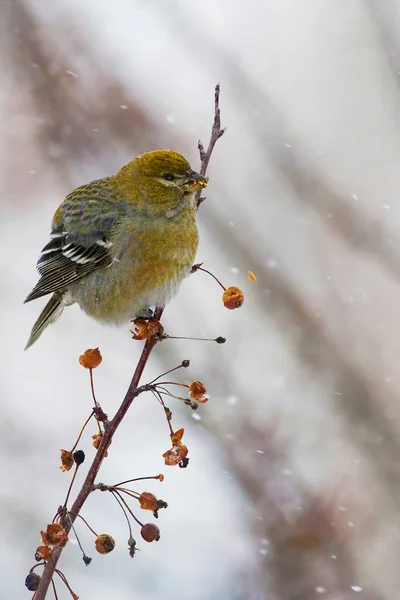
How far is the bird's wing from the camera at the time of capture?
3.34 meters

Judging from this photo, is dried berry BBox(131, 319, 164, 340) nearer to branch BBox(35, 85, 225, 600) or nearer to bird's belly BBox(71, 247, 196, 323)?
branch BBox(35, 85, 225, 600)

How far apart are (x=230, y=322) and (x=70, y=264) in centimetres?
418

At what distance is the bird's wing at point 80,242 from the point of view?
11.0 feet

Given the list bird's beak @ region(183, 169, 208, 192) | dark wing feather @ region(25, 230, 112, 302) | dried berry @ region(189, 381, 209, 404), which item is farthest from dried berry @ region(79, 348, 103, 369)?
dark wing feather @ region(25, 230, 112, 302)

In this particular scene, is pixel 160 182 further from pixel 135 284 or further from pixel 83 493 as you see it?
pixel 83 493

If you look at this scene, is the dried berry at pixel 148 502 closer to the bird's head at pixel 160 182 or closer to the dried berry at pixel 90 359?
the dried berry at pixel 90 359

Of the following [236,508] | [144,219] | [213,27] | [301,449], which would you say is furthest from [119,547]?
[213,27]

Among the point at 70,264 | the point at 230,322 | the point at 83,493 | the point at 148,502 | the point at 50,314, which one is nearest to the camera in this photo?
the point at 83,493

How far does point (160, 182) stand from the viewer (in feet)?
10.4

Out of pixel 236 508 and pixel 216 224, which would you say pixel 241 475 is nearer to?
pixel 236 508

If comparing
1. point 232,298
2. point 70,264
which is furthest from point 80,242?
point 232,298

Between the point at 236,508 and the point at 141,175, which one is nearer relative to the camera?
the point at 141,175

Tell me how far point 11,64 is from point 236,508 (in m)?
3.70

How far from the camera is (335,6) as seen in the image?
28.7 feet
